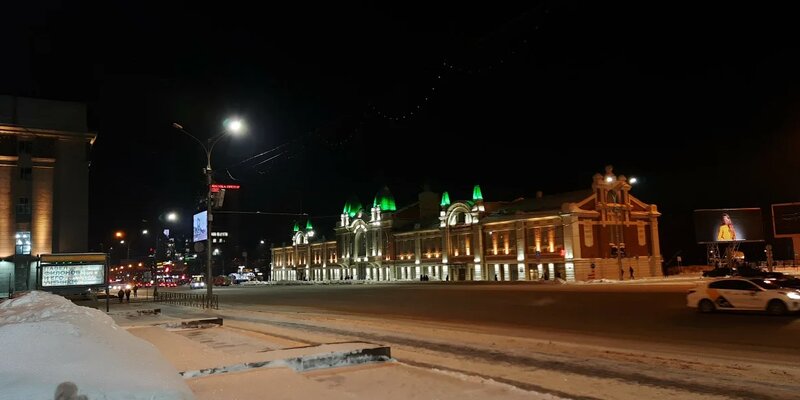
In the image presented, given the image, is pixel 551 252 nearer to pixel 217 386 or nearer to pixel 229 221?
pixel 217 386

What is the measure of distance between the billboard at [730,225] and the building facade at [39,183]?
6303 cm

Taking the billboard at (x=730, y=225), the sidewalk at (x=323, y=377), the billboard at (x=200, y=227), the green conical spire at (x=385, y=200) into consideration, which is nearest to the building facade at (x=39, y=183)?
the billboard at (x=200, y=227)

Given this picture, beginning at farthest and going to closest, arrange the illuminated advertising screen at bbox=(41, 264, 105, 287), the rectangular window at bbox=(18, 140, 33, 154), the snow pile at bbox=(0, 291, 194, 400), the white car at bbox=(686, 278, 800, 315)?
1. the rectangular window at bbox=(18, 140, 33, 154)
2. the illuminated advertising screen at bbox=(41, 264, 105, 287)
3. the white car at bbox=(686, 278, 800, 315)
4. the snow pile at bbox=(0, 291, 194, 400)

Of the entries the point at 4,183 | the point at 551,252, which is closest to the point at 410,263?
the point at 551,252

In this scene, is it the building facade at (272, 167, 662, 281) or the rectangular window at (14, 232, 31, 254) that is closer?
the rectangular window at (14, 232, 31, 254)

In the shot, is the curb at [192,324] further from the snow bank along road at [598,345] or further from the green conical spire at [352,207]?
the green conical spire at [352,207]

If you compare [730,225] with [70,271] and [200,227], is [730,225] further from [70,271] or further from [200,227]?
[70,271]

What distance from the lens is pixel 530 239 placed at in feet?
219

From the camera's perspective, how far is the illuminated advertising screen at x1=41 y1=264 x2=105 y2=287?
A: 27.7 meters

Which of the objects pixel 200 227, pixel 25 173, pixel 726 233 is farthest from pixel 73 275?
pixel 726 233

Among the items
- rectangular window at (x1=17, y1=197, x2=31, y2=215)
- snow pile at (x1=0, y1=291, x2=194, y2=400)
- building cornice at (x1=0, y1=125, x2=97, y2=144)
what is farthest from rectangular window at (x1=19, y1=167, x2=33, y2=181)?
snow pile at (x1=0, y1=291, x2=194, y2=400)

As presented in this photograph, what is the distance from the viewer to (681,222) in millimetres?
98000

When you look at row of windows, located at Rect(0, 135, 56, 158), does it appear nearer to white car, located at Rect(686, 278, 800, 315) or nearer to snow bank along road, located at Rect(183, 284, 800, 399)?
snow bank along road, located at Rect(183, 284, 800, 399)

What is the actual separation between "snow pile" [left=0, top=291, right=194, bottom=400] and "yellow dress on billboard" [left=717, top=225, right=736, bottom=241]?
225 ft
